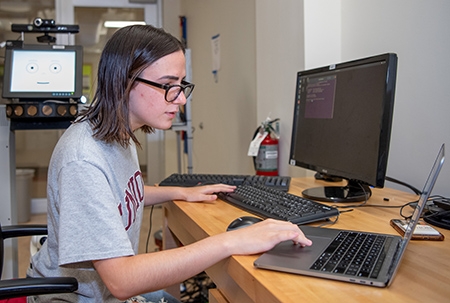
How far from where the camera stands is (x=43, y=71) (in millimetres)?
1896

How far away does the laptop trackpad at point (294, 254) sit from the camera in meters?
0.73

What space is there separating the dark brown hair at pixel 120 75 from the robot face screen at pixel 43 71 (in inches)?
39.8

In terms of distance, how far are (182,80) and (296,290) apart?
0.58 m

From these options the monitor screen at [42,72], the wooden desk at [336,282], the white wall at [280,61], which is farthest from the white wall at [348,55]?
the monitor screen at [42,72]

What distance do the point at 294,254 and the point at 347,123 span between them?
1.97 ft

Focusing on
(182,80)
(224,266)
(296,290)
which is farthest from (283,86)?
(296,290)

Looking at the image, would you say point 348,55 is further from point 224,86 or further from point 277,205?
point 224,86

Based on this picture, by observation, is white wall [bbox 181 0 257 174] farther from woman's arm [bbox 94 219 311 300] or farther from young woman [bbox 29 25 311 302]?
woman's arm [bbox 94 219 311 300]

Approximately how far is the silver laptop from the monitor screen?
1.40 m

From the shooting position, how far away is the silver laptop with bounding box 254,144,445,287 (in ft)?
2.18

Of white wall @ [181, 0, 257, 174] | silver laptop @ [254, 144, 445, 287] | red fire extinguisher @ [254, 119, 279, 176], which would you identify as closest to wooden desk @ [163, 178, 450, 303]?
silver laptop @ [254, 144, 445, 287]

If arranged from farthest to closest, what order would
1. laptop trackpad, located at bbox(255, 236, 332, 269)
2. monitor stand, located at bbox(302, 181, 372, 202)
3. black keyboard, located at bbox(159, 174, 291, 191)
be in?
black keyboard, located at bbox(159, 174, 291, 191)
monitor stand, located at bbox(302, 181, 372, 202)
laptop trackpad, located at bbox(255, 236, 332, 269)

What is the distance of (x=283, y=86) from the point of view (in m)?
2.00

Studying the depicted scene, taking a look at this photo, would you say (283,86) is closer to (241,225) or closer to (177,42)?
(177,42)
